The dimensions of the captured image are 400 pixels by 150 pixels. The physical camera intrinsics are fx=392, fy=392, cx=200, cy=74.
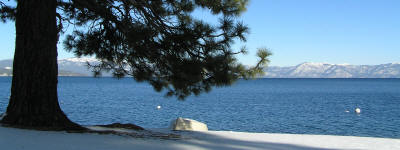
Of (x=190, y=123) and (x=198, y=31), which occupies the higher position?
(x=198, y=31)

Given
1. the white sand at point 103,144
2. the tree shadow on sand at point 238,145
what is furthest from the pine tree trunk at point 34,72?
the tree shadow on sand at point 238,145

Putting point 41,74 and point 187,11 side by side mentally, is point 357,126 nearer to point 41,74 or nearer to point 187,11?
point 187,11

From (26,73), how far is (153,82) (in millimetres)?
2509

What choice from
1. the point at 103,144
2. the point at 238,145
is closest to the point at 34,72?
the point at 103,144

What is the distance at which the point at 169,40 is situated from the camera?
7.44m

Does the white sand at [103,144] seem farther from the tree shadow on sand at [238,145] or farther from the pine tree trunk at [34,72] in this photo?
the pine tree trunk at [34,72]

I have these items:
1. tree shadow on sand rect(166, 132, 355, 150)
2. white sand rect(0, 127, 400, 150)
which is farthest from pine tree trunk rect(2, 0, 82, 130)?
tree shadow on sand rect(166, 132, 355, 150)

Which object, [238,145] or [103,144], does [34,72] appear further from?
[238,145]

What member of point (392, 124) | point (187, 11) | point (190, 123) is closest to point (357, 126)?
point (392, 124)

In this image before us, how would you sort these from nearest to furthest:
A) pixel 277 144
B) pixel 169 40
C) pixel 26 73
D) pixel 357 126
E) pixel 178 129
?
pixel 26 73, pixel 169 40, pixel 277 144, pixel 178 129, pixel 357 126

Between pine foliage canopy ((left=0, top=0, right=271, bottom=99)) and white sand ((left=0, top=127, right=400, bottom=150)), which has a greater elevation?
pine foliage canopy ((left=0, top=0, right=271, bottom=99))

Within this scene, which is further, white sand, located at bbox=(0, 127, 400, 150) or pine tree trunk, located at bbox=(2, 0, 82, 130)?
pine tree trunk, located at bbox=(2, 0, 82, 130)

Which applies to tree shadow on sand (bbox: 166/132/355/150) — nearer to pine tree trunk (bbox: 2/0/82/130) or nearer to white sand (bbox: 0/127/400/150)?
white sand (bbox: 0/127/400/150)

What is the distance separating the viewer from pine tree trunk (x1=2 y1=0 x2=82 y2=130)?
271 inches
